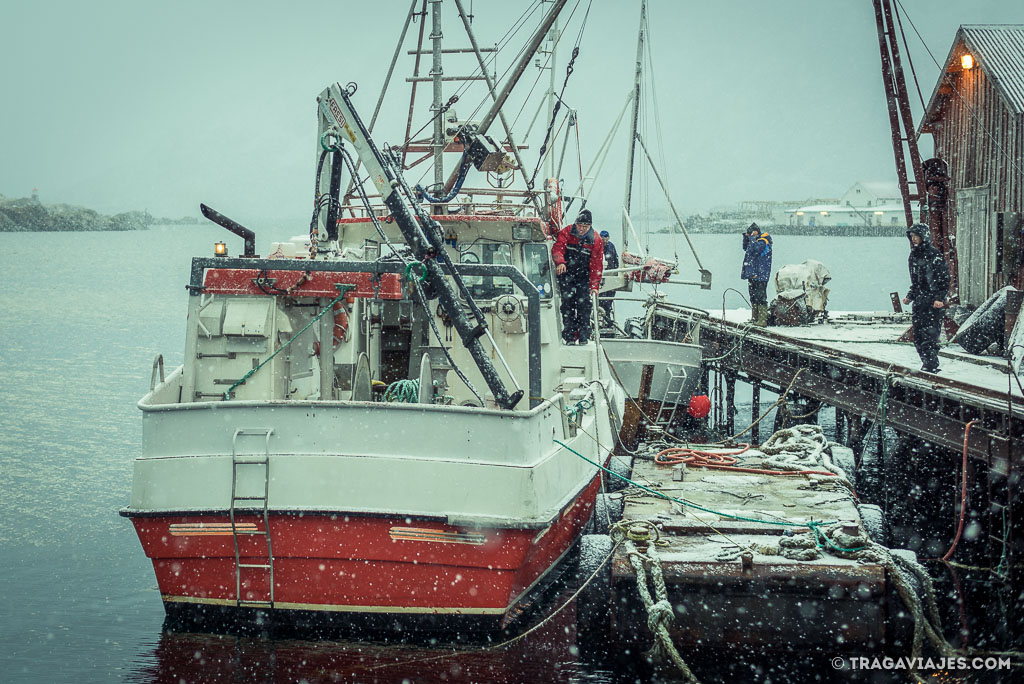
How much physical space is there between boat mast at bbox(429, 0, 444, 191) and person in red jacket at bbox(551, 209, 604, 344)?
1724 millimetres

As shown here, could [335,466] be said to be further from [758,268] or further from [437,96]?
[758,268]

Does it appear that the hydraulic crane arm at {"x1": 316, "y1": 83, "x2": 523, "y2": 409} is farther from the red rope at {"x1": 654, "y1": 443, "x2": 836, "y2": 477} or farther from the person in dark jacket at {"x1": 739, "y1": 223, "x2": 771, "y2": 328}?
the person in dark jacket at {"x1": 739, "y1": 223, "x2": 771, "y2": 328}

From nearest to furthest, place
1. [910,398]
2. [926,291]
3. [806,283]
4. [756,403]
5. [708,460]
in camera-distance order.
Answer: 1. [708,460]
2. [926,291]
3. [910,398]
4. [806,283]
5. [756,403]

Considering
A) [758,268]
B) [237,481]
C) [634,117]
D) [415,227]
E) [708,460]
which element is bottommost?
[708,460]

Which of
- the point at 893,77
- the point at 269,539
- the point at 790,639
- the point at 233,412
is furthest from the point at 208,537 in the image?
the point at 893,77

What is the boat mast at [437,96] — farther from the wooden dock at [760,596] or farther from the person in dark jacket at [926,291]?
the wooden dock at [760,596]

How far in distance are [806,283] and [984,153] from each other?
3678 millimetres

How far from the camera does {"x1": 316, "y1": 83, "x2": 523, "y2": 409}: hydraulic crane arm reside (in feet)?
26.5

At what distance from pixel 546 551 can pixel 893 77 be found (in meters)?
12.0

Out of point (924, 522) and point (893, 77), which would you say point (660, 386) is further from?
point (893, 77)

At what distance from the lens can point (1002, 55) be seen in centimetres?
1727

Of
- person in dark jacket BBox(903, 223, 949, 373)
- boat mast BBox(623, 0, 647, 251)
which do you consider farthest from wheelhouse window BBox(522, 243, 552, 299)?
boat mast BBox(623, 0, 647, 251)

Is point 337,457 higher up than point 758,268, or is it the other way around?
point 758,268

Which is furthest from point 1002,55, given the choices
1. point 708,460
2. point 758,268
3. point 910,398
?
point 708,460
